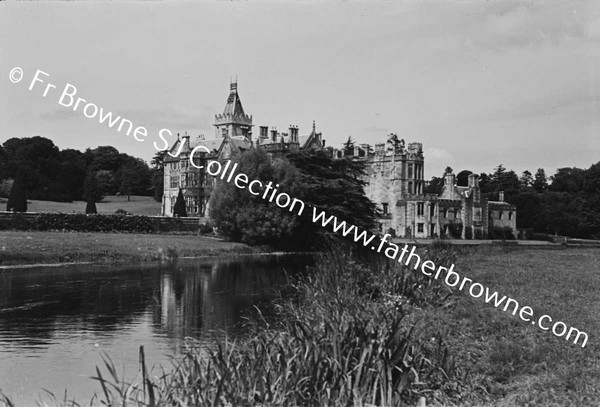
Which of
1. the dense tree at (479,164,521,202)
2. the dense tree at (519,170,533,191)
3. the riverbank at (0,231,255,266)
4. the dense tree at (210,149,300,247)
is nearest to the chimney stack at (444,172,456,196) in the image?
the dense tree at (479,164,521,202)

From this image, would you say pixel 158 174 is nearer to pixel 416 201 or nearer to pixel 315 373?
pixel 416 201

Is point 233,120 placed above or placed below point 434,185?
above

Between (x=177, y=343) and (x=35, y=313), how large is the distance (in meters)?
4.97

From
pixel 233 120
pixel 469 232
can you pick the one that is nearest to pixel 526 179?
pixel 469 232

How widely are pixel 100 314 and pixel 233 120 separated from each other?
63492 millimetres

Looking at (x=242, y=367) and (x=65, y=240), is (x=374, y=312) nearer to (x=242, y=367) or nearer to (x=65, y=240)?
(x=242, y=367)

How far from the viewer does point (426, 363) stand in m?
7.11

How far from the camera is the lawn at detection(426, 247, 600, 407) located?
651 centimetres

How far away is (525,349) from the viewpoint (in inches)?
307

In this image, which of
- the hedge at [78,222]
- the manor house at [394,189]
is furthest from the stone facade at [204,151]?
the hedge at [78,222]

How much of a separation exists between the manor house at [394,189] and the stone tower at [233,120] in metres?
4.50

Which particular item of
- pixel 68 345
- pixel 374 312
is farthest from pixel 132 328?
pixel 374 312

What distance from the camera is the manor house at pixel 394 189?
6412cm

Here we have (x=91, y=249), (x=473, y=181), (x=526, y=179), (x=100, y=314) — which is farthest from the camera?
(x=526, y=179)
